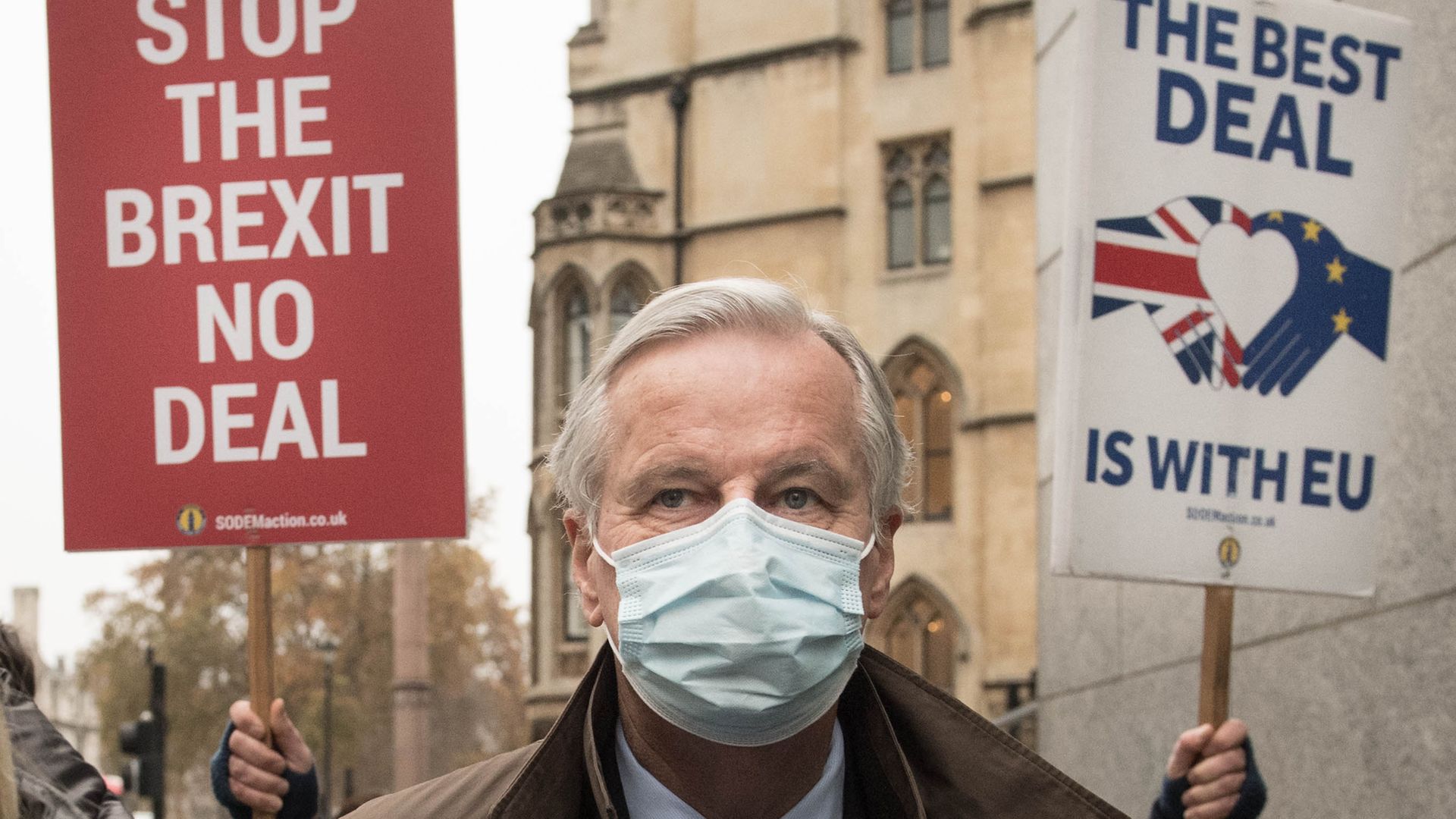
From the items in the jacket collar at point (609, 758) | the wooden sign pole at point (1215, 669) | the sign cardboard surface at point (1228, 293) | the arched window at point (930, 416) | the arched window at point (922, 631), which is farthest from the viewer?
the arched window at point (930, 416)

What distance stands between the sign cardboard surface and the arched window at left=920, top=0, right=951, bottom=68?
83.7 ft

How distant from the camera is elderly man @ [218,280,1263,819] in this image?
2.80 meters

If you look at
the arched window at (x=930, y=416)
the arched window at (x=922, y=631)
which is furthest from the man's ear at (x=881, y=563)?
the arched window at (x=930, y=416)

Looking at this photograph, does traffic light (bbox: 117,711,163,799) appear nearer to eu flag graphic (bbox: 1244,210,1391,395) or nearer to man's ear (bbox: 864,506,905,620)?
eu flag graphic (bbox: 1244,210,1391,395)

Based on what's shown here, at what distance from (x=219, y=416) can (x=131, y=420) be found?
0.58ft

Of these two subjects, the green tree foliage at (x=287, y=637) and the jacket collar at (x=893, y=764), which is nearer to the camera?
the jacket collar at (x=893, y=764)

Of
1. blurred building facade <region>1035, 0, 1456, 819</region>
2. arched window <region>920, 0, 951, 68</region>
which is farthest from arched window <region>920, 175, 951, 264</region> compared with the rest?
blurred building facade <region>1035, 0, 1456, 819</region>

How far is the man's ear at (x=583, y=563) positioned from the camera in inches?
122

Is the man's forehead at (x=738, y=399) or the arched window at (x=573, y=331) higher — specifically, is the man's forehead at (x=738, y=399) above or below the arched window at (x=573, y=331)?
above

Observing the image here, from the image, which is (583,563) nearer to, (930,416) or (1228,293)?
(1228,293)

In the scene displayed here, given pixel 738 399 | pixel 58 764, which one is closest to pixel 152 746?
pixel 58 764

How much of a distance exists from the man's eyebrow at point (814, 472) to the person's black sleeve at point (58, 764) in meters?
1.20

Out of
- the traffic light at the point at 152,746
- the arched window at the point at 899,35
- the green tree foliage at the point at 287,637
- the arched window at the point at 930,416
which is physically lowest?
the green tree foliage at the point at 287,637

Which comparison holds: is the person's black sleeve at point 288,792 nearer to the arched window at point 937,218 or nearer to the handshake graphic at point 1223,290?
the handshake graphic at point 1223,290
